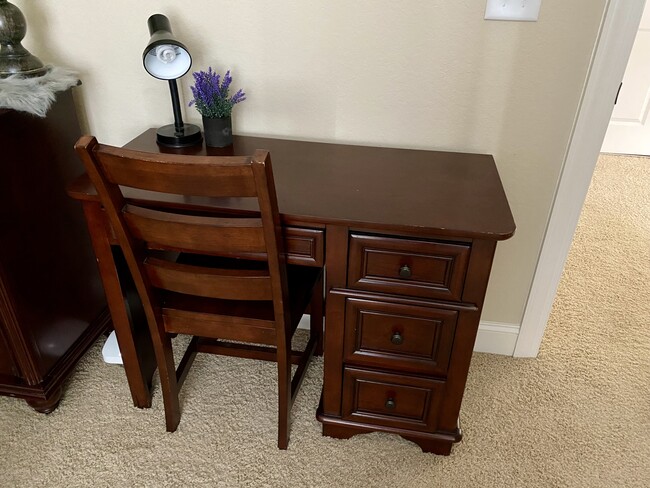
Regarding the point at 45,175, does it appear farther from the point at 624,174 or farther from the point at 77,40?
the point at 624,174

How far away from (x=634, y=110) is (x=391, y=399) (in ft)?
9.53

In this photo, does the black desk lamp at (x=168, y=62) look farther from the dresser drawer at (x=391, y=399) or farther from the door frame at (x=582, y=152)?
the door frame at (x=582, y=152)

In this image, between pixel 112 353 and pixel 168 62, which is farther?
pixel 112 353

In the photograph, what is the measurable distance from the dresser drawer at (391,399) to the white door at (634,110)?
2626 mm

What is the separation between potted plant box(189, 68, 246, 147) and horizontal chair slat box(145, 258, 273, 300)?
41 centimetres

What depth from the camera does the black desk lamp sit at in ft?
4.18

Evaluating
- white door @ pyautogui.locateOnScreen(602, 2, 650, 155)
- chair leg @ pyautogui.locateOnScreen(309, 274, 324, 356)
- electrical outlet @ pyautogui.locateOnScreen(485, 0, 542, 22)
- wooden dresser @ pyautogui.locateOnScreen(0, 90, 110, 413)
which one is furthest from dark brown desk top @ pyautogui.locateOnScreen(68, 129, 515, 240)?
white door @ pyautogui.locateOnScreen(602, 2, 650, 155)

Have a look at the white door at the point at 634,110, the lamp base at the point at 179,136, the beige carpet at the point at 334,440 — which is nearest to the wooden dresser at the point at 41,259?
the beige carpet at the point at 334,440

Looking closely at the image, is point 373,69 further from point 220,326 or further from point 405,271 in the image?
point 220,326

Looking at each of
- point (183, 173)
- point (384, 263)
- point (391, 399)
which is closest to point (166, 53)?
point (183, 173)

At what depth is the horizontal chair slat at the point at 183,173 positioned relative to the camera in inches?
38.2

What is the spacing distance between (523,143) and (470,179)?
10.3 inches

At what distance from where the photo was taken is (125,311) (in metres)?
1.40

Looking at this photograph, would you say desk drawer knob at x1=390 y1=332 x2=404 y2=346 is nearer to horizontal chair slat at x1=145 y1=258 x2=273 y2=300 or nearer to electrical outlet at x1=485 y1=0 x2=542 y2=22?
horizontal chair slat at x1=145 y1=258 x2=273 y2=300
